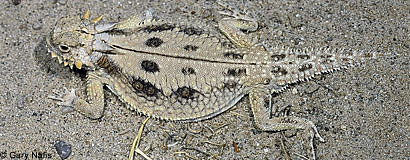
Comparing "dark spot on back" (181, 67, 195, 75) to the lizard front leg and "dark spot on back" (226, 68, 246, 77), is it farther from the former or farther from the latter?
the lizard front leg

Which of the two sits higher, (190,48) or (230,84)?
(190,48)

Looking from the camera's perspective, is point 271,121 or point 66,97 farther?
point 66,97

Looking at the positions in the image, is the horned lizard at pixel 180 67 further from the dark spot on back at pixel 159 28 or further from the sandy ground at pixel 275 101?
the sandy ground at pixel 275 101

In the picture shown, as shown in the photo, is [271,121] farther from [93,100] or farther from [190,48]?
[93,100]

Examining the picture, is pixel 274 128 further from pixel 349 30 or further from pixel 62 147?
pixel 62 147

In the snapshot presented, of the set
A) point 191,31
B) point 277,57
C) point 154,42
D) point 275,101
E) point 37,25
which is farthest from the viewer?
point 37,25

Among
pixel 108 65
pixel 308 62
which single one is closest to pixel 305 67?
pixel 308 62
